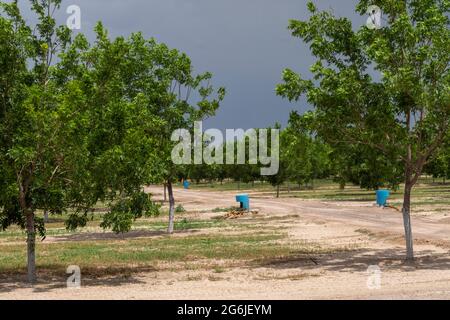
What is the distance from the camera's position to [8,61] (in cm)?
1733

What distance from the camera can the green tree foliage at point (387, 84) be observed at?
66.0ft

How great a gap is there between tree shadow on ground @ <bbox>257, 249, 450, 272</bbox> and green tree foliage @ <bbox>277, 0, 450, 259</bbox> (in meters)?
1.00

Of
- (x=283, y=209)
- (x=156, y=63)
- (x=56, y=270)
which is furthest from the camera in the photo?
(x=283, y=209)

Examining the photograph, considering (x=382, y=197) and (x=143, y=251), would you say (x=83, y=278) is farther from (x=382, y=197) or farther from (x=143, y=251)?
(x=382, y=197)

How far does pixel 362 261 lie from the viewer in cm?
2203

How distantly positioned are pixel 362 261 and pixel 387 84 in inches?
275

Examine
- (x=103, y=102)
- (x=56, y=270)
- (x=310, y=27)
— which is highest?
(x=310, y=27)

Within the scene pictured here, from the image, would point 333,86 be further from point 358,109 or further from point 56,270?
point 56,270

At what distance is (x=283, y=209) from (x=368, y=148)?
2939 centimetres

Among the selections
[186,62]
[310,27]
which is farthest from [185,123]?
[310,27]

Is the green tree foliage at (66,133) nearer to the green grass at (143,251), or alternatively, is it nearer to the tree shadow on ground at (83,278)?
the tree shadow on ground at (83,278)

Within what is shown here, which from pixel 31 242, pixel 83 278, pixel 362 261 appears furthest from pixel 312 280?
pixel 31 242

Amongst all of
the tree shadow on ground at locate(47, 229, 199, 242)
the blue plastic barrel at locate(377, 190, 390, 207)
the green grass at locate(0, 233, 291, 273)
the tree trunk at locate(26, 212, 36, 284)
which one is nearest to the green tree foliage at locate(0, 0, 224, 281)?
the tree trunk at locate(26, 212, 36, 284)

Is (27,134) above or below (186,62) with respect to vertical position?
below
